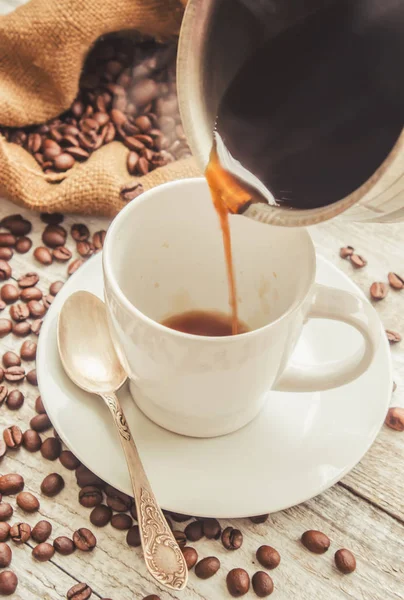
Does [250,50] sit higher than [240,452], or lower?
higher

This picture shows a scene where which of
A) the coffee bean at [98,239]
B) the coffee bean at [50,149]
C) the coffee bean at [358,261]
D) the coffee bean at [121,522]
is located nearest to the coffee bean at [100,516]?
the coffee bean at [121,522]

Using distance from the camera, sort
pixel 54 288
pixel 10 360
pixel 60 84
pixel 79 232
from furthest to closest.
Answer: pixel 60 84 → pixel 79 232 → pixel 54 288 → pixel 10 360

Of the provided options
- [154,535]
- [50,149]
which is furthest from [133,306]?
[50,149]

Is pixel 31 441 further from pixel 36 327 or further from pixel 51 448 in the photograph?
pixel 36 327

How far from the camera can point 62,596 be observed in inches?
37.5

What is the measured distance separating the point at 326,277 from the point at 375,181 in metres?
0.52

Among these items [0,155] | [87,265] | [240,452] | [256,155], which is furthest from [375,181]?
[0,155]

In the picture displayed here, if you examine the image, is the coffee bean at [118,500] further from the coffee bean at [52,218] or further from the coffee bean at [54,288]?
the coffee bean at [52,218]

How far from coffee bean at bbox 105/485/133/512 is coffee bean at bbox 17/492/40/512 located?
107 mm

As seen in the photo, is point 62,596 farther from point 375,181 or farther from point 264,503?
point 375,181

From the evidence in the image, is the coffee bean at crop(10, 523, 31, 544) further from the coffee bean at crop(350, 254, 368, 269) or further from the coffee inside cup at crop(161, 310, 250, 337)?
the coffee bean at crop(350, 254, 368, 269)

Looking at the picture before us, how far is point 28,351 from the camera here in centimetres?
120

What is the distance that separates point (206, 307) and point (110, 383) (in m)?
0.27

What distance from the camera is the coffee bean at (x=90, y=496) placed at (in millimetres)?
1034
